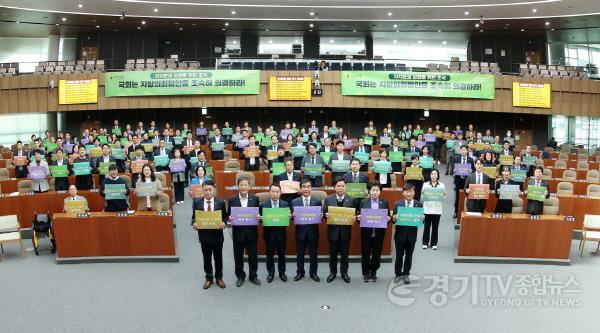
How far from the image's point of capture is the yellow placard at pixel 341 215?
25.5ft

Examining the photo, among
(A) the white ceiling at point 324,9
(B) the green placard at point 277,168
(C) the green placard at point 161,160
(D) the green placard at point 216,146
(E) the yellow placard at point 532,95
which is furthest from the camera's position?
(E) the yellow placard at point 532,95

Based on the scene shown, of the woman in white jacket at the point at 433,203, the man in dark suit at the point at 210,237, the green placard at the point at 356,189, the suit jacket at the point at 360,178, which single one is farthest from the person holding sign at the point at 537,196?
the man in dark suit at the point at 210,237

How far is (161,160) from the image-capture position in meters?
A: 13.0

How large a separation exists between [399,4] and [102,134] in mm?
12077

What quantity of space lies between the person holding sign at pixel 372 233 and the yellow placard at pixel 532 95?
16.3 meters

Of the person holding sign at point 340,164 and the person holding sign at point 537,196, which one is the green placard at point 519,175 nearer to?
the person holding sign at point 537,196

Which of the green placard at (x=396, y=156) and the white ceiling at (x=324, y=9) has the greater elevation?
the white ceiling at (x=324, y=9)

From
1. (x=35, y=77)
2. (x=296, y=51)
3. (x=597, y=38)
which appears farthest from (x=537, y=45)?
(x=35, y=77)

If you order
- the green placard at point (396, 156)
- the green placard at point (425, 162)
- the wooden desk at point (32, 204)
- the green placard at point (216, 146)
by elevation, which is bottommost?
the wooden desk at point (32, 204)

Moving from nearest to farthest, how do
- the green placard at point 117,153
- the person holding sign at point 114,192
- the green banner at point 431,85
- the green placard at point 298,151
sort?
the person holding sign at point 114,192 < the green placard at point 298,151 < the green placard at point 117,153 < the green banner at point 431,85

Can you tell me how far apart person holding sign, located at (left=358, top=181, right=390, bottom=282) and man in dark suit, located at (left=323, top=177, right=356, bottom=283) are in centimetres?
21

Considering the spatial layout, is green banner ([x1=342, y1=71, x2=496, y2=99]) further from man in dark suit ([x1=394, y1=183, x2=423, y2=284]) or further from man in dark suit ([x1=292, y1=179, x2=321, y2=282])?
man in dark suit ([x1=292, y1=179, x2=321, y2=282])

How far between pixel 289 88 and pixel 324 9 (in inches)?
142

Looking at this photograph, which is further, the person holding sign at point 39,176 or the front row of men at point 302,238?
the person holding sign at point 39,176
